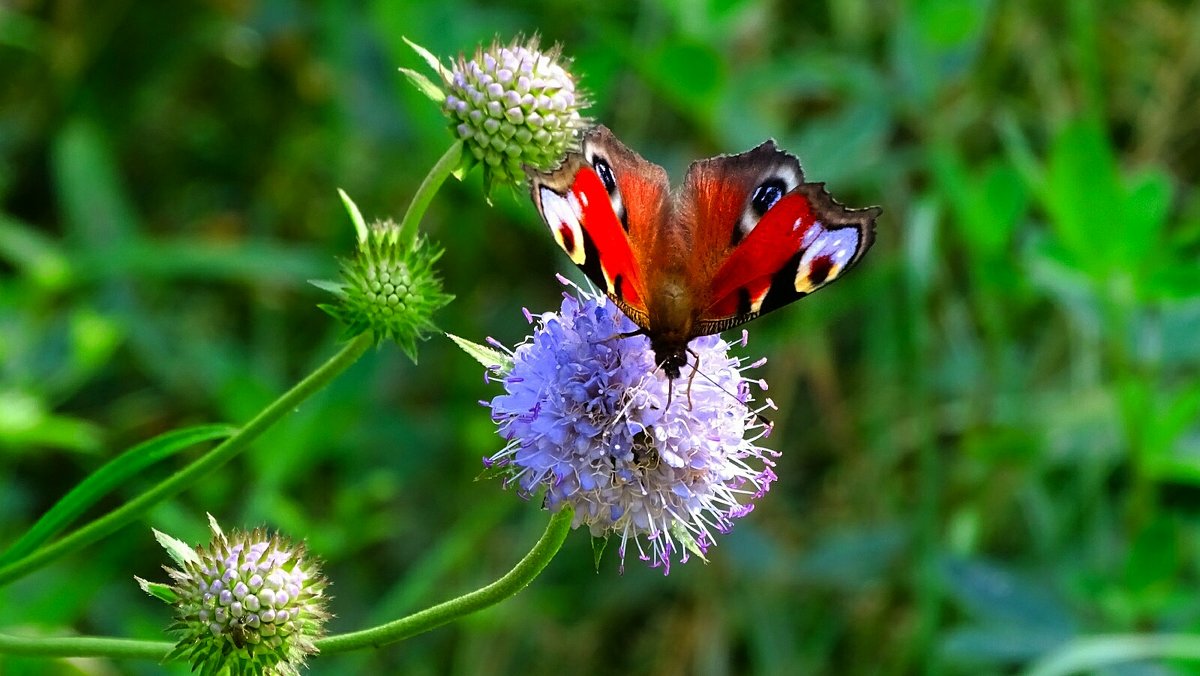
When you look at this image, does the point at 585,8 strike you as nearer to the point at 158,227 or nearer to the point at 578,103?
the point at 158,227

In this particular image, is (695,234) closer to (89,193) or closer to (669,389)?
(669,389)

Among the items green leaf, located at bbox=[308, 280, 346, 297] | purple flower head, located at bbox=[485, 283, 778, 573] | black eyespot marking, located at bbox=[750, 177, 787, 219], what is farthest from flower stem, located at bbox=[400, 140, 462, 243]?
black eyespot marking, located at bbox=[750, 177, 787, 219]

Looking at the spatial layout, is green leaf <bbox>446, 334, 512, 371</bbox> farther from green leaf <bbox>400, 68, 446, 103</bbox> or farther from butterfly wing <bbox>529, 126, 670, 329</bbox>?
green leaf <bbox>400, 68, 446, 103</bbox>

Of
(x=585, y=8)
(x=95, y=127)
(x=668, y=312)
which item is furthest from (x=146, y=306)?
(x=668, y=312)

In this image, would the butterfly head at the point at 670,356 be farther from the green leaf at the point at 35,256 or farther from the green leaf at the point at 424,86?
the green leaf at the point at 35,256

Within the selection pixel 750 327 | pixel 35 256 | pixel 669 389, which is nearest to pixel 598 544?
pixel 669 389
